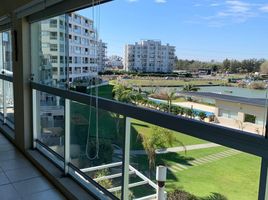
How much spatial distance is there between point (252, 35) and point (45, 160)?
285cm

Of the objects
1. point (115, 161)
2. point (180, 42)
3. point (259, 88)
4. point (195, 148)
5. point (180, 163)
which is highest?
point (180, 42)

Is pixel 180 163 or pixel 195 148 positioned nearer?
pixel 195 148

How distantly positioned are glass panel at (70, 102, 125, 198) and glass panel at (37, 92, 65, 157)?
0.84 feet

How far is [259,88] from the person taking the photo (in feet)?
4.06

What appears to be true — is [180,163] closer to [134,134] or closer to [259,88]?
[134,134]

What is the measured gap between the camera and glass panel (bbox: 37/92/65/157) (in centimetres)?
311

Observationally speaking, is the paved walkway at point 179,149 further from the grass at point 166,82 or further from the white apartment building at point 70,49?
the white apartment building at point 70,49

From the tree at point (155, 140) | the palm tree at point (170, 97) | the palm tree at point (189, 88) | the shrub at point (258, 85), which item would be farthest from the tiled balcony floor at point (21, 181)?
the shrub at point (258, 85)

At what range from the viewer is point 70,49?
2758 millimetres

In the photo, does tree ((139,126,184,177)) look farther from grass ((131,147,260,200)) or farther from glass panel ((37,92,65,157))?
glass panel ((37,92,65,157))

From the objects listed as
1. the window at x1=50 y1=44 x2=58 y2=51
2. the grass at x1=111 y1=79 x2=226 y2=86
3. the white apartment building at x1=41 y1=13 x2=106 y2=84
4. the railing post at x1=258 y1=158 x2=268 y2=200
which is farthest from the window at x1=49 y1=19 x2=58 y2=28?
the railing post at x1=258 y1=158 x2=268 y2=200

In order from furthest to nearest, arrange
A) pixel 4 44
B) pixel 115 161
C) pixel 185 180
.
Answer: pixel 4 44, pixel 115 161, pixel 185 180

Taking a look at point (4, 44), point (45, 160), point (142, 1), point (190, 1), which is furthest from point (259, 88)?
point (4, 44)

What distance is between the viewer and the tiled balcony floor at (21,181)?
268cm
